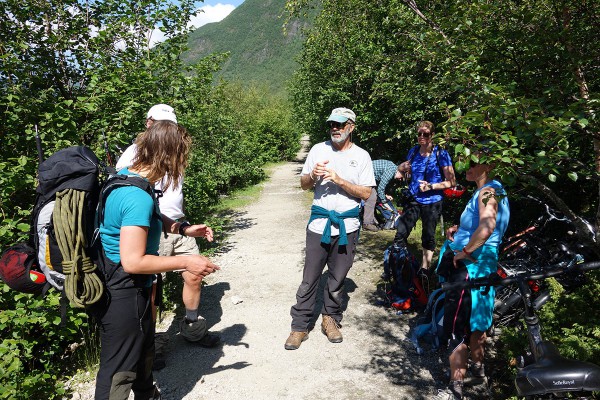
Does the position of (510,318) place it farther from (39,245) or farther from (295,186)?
(295,186)

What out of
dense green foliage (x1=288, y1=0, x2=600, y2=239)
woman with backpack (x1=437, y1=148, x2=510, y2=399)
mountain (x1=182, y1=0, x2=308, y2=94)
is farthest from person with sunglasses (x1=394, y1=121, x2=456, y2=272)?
mountain (x1=182, y1=0, x2=308, y2=94)

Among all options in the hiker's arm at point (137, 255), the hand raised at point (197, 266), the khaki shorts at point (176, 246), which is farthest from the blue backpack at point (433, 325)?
the khaki shorts at point (176, 246)

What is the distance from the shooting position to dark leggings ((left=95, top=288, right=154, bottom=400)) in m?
2.27

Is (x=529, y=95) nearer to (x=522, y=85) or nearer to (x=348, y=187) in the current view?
(x=522, y=85)

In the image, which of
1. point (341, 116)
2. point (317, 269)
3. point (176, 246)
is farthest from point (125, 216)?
point (341, 116)

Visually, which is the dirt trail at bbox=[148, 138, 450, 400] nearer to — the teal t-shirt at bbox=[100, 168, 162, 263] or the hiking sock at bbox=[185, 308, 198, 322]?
the hiking sock at bbox=[185, 308, 198, 322]

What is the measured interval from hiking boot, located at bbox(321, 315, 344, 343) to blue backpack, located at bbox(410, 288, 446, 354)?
0.73 metres

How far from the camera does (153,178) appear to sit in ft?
7.74

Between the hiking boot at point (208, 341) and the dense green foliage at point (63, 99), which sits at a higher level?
the dense green foliage at point (63, 99)

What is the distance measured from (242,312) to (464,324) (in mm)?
2712

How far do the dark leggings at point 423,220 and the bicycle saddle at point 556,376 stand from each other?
9.67 ft

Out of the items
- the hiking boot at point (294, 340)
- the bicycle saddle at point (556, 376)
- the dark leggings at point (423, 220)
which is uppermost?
the bicycle saddle at point (556, 376)

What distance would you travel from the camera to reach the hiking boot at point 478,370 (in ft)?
10.3

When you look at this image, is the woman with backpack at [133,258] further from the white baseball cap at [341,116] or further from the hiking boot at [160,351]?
the white baseball cap at [341,116]
